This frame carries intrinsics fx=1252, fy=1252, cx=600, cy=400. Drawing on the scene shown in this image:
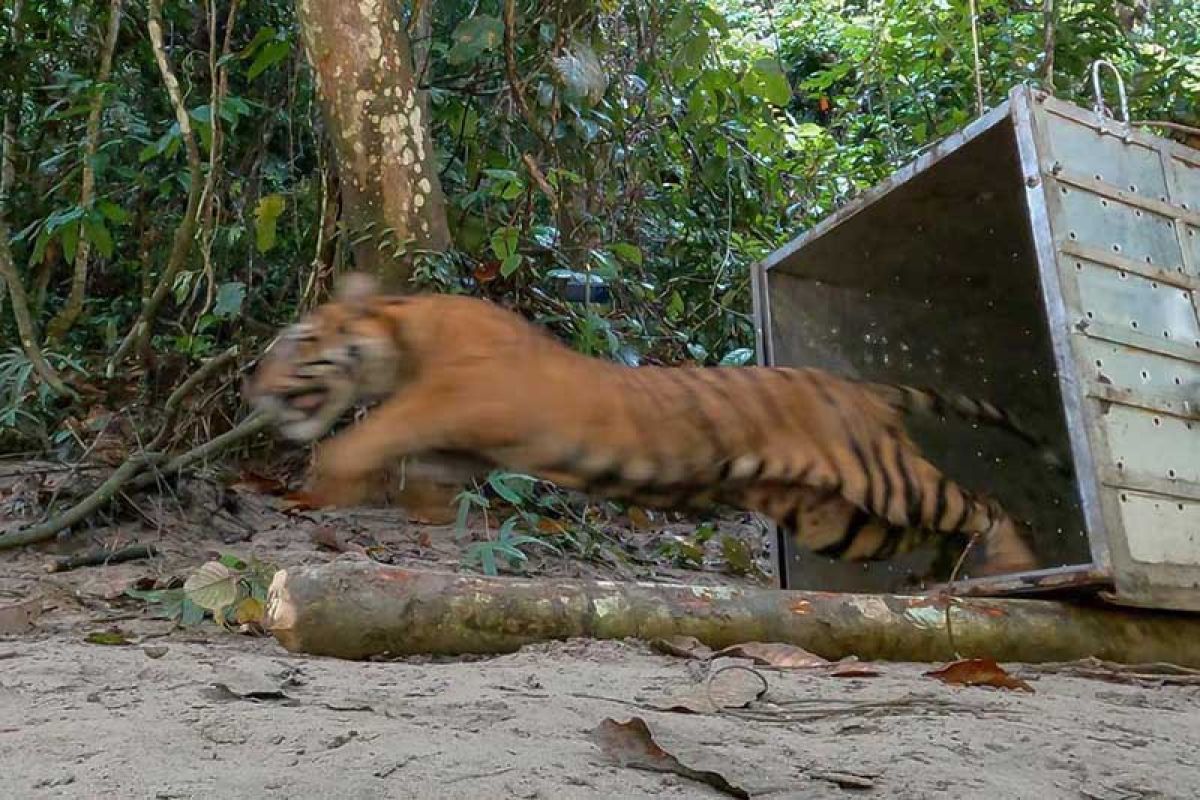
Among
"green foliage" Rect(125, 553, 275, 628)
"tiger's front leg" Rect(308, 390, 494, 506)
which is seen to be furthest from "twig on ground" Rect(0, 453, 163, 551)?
"tiger's front leg" Rect(308, 390, 494, 506)

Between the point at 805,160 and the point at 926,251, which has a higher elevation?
the point at 805,160

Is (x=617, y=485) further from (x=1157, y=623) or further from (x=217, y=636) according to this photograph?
(x=1157, y=623)

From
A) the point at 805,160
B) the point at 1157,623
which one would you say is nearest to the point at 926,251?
the point at 1157,623

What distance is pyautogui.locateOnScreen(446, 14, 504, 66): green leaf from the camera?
205 inches

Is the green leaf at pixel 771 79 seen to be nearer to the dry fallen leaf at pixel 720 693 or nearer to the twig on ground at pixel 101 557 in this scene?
the twig on ground at pixel 101 557

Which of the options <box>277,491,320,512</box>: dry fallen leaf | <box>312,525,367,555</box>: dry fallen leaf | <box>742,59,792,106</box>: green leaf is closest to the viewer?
<box>312,525,367,555</box>: dry fallen leaf

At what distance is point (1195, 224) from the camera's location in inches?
167

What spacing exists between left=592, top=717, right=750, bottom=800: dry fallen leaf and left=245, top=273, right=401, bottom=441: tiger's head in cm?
173

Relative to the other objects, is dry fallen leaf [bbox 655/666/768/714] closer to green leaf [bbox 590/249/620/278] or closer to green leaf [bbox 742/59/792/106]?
green leaf [bbox 590/249/620/278]

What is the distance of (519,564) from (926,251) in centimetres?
223

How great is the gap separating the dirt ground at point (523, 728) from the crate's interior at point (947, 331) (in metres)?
2.29

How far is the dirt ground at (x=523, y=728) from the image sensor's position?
69.8 inches

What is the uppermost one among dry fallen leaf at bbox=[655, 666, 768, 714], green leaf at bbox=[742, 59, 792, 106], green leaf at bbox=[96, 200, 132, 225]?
green leaf at bbox=[742, 59, 792, 106]

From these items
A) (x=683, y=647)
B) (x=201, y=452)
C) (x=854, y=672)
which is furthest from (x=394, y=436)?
(x=201, y=452)
